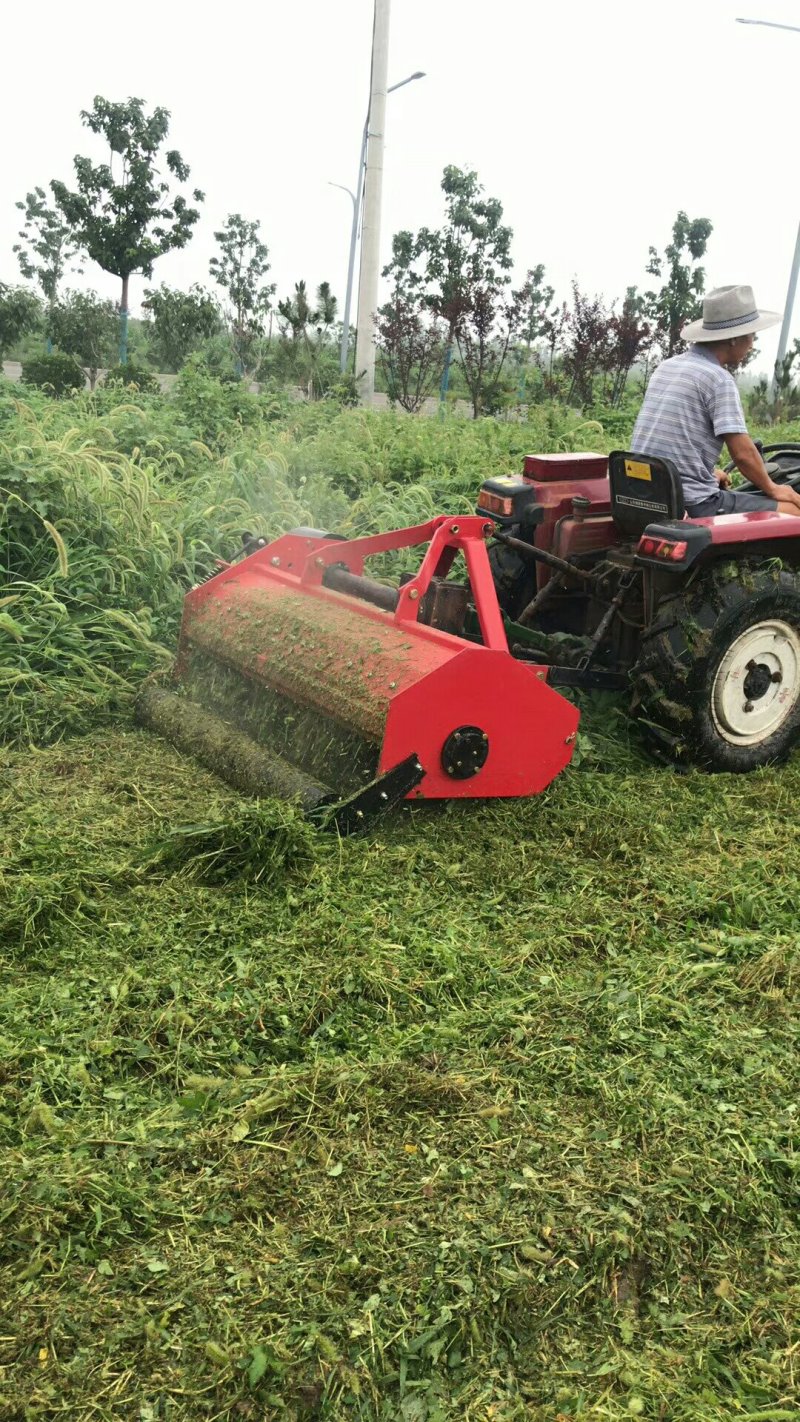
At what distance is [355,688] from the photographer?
4.43 m

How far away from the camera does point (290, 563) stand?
5.46 meters

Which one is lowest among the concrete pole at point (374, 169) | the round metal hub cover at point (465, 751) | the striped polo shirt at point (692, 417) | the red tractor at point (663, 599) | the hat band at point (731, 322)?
the round metal hub cover at point (465, 751)

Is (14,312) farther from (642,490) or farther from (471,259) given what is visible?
(642,490)

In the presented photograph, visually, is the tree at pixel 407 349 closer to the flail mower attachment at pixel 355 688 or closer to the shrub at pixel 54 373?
the shrub at pixel 54 373

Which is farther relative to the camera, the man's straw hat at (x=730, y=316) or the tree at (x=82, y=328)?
the tree at (x=82, y=328)

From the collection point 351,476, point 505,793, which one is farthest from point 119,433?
point 505,793

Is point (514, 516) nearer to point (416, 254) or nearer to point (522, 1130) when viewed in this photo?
point (522, 1130)

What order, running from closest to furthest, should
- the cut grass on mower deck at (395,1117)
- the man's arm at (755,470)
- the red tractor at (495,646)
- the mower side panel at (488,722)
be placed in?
the cut grass on mower deck at (395,1117), the mower side panel at (488,722), the red tractor at (495,646), the man's arm at (755,470)

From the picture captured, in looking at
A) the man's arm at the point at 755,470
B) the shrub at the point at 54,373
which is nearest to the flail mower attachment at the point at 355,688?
the man's arm at the point at 755,470

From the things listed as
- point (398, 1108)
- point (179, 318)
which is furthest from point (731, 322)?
point (179, 318)

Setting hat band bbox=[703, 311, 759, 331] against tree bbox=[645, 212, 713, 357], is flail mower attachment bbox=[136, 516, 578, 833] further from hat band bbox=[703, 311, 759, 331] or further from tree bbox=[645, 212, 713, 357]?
tree bbox=[645, 212, 713, 357]

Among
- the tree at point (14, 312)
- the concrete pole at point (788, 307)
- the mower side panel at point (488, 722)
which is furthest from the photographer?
the tree at point (14, 312)

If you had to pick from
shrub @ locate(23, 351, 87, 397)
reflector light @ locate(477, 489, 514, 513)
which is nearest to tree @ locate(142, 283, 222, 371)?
shrub @ locate(23, 351, 87, 397)

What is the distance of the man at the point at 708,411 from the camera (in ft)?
16.7
